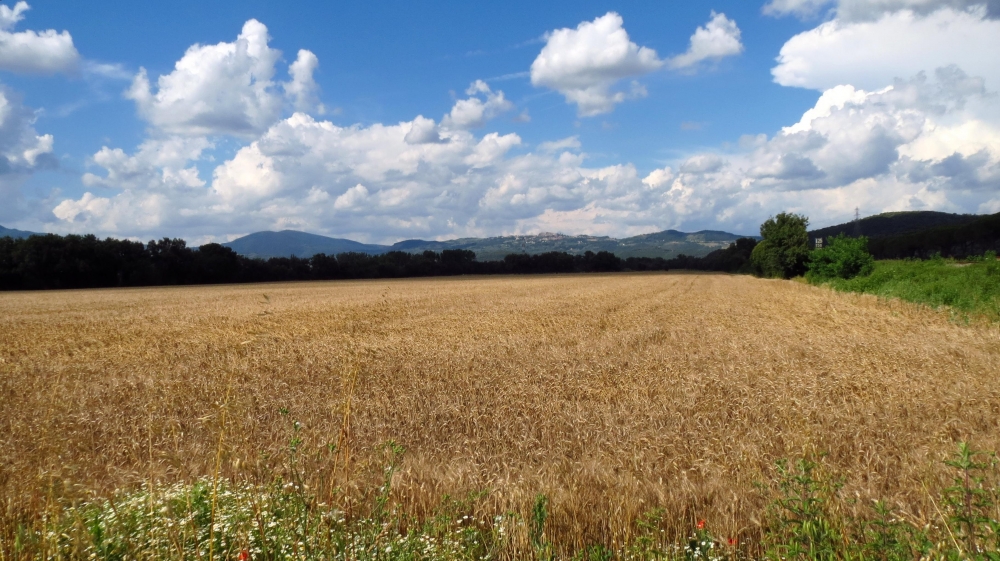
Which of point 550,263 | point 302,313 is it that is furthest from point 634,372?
point 550,263

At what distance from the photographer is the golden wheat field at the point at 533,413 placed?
16.6 feet

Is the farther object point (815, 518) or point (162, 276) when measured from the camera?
point (162, 276)

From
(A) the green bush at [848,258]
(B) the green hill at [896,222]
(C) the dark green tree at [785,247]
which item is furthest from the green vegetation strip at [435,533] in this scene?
(B) the green hill at [896,222]

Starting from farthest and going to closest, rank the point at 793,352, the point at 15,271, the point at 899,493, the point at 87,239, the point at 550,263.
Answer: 1. the point at 550,263
2. the point at 87,239
3. the point at 15,271
4. the point at 793,352
5. the point at 899,493

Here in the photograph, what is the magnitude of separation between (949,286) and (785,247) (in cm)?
5218

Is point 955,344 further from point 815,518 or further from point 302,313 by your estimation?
point 302,313

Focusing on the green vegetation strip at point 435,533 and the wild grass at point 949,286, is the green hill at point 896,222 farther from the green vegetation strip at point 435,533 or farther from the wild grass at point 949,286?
the green vegetation strip at point 435,533

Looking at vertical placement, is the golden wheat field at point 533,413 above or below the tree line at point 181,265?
below

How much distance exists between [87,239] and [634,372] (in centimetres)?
8160

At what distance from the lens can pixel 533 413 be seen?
770cm

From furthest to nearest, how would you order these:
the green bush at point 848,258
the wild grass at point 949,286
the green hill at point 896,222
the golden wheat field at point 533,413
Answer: the green hill at point 896,222 < the green bush at point 848,258 < the wild grass at point 949,286 < the golden wheat field at point 533,413

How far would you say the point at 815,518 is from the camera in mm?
3986

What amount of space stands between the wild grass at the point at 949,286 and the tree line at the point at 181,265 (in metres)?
73.9

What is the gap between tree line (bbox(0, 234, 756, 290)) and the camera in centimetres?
6550
